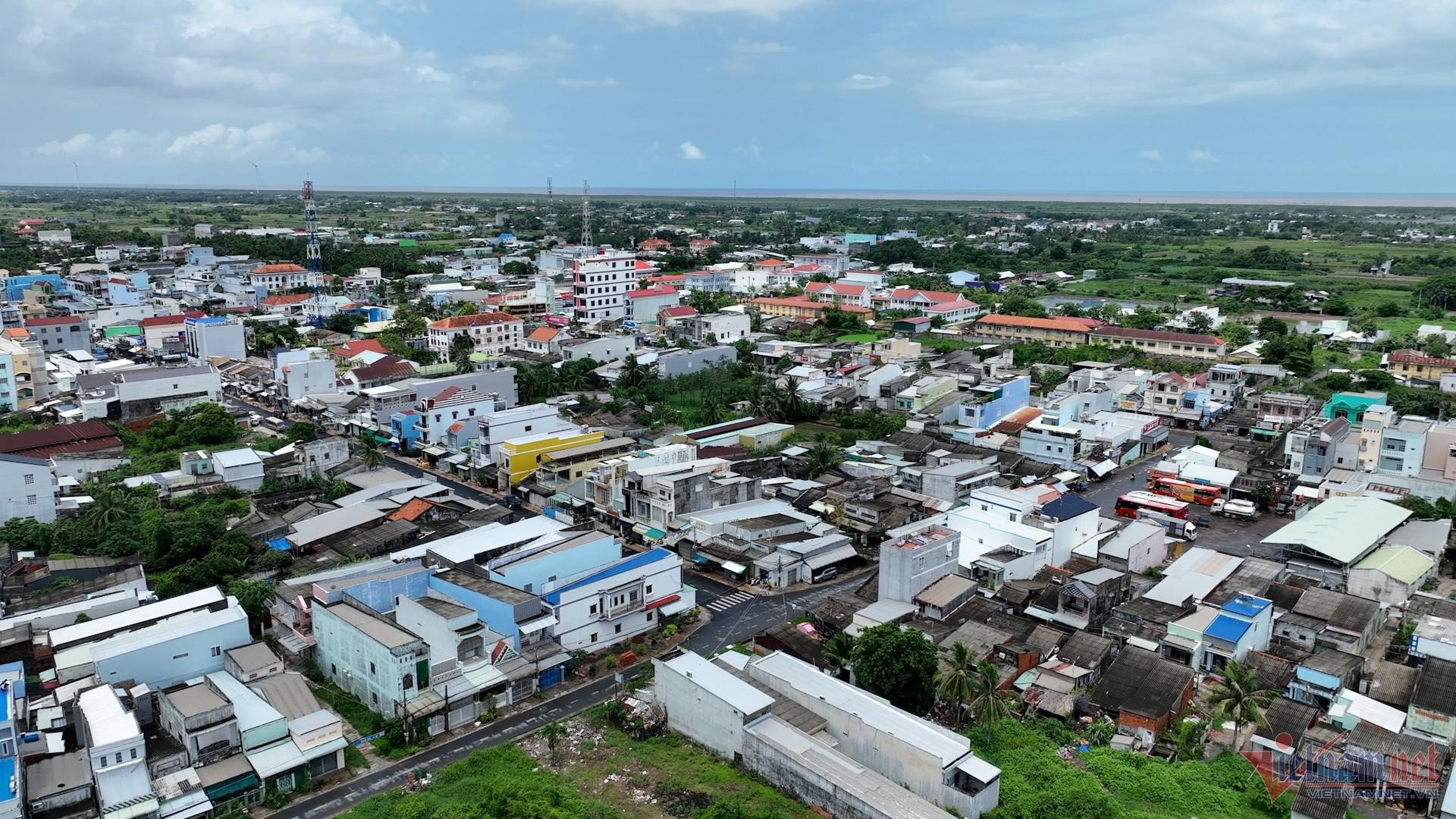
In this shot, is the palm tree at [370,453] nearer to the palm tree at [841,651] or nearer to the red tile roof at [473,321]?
the red tile roof at [473,321]

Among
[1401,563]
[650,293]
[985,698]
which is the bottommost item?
[985,698]

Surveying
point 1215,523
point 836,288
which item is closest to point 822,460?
point 1215,523

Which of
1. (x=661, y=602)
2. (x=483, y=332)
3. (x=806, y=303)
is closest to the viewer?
(x=661, y=602)

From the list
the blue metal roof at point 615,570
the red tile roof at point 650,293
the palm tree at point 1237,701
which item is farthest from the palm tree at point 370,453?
the red tile roof at point 650,293

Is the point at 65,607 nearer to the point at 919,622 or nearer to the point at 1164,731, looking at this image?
the point at 919,622

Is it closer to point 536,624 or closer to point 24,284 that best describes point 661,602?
point 536,624

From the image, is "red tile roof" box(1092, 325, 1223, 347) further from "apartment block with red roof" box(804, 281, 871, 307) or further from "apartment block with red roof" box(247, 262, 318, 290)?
"apartment block with red roof" box(247, 262, 318, 290)

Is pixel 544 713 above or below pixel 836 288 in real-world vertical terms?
below

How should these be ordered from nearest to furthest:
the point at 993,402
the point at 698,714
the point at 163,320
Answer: the point at 698,714 → the point at 993,402 → the point at 163,320
